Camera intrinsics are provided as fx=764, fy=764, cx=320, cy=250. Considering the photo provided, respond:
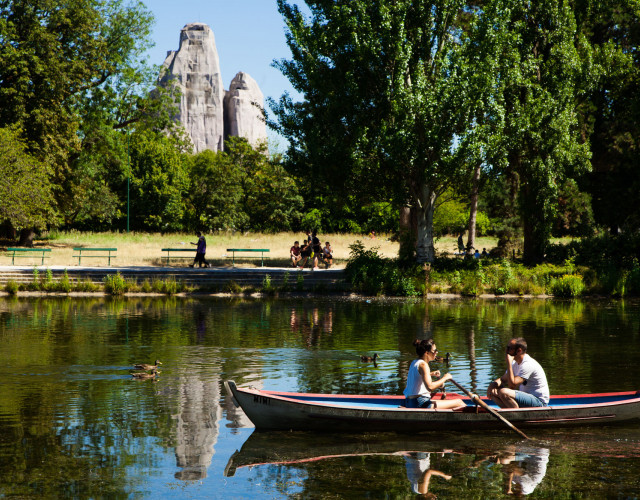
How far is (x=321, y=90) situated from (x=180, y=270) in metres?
10.3

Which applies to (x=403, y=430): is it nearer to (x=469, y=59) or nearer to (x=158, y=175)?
(x=469, y=59)

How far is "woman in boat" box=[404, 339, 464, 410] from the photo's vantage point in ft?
35.2

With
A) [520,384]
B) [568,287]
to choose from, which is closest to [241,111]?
[568,287]

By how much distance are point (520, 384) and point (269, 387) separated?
14.9ft

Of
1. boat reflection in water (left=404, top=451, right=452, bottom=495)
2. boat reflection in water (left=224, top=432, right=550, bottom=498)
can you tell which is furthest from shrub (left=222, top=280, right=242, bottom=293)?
boat reflection in water (left=404, top=451, right=452, bottom=495)

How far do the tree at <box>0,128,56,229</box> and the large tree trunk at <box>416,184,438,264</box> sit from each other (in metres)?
23.6

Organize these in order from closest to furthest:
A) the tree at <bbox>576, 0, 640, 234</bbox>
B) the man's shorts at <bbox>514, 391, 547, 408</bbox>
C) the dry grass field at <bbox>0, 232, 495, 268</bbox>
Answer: the man's shorts at <bbox>514, 391, 547, 408</bbox>, the tree at <bbox>576, 0, 640, 234</bbox>, the dry grass field at <bbox>0, 232, 495, 268</bbox>

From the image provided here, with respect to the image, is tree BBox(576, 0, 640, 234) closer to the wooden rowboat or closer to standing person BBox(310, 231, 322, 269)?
standing person BBox(310, 231, 322, 269)

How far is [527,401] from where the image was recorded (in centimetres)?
1111

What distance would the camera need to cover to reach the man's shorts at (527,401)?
11.1 metres

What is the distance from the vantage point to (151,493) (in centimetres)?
841

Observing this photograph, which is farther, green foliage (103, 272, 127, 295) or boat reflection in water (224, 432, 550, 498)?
green foliage (103, 272, 127, 295)

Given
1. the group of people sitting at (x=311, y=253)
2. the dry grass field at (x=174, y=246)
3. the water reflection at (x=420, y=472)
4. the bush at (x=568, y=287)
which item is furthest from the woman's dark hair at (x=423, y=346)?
the group of people sitting at (x=311, y=253)

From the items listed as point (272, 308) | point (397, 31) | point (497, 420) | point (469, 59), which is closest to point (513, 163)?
point (469, 59)
